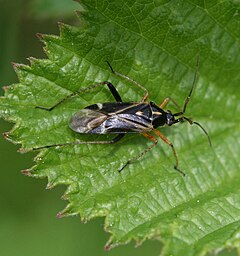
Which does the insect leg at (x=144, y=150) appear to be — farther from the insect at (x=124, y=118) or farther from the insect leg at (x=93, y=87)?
the insect leg at (x=93, y=87)

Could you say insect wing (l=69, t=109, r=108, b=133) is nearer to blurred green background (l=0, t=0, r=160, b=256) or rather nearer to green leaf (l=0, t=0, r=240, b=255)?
green leaf (l=0, t=0, r=240, b=255)

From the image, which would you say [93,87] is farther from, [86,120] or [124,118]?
[124,118]

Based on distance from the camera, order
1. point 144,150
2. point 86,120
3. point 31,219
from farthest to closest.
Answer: point 31,219 < point 144,150 < point 86,120

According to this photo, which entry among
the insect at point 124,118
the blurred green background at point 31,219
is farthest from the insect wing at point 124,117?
the blurred green background at point 31,219

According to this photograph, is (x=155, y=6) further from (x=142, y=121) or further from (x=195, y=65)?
(x=142, y=121)

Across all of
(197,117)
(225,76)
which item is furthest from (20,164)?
(225,76)

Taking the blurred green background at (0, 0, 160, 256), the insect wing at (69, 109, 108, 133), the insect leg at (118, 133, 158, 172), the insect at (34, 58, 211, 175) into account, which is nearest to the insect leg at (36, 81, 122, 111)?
the insect at (34, 58, 211, 175)

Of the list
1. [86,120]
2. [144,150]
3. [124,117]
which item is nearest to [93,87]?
[86,120]
